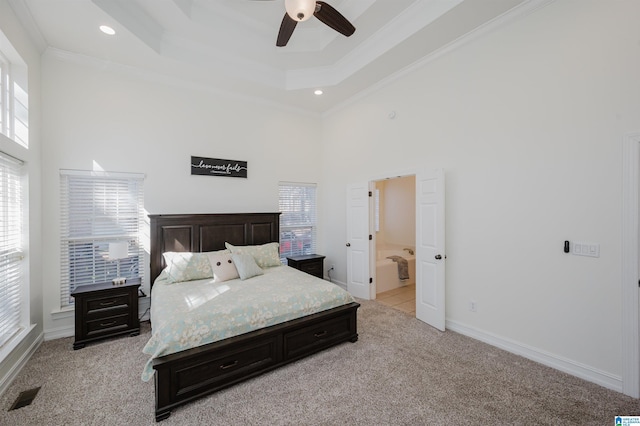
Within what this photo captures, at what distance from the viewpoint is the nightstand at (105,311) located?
2932 millimetres

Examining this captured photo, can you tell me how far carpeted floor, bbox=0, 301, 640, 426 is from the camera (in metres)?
1.94

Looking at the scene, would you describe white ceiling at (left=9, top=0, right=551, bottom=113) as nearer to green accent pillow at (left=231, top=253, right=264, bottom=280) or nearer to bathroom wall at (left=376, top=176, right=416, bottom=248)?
green accent pillow at (left=231, top=253, right=264, bottom=280)

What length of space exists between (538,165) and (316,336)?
2.97 meters

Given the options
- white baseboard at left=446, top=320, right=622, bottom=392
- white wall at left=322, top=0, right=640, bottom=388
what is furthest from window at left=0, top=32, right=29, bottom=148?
white baseboard at left=446, top=320, right=622, bottom=392

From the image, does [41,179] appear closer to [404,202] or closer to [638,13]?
[638,13]

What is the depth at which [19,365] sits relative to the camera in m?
2.49

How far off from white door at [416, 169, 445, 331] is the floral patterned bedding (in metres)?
1.20

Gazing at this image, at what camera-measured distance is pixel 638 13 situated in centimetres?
212

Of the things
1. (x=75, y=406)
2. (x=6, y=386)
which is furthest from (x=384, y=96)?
(x=6, y=386)

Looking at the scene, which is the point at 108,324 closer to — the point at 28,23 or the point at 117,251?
the point at 117,251

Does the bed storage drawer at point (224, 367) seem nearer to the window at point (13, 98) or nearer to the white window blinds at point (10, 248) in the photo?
the white window blinds at point (10, 248)

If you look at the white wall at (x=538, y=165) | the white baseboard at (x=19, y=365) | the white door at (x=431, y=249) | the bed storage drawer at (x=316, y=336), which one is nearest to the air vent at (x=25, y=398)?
the white baseboard at (x=19, y=365)

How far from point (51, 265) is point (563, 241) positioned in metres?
5.79

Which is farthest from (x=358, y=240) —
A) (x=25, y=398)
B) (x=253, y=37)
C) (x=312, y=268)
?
(x=25, y=398)
